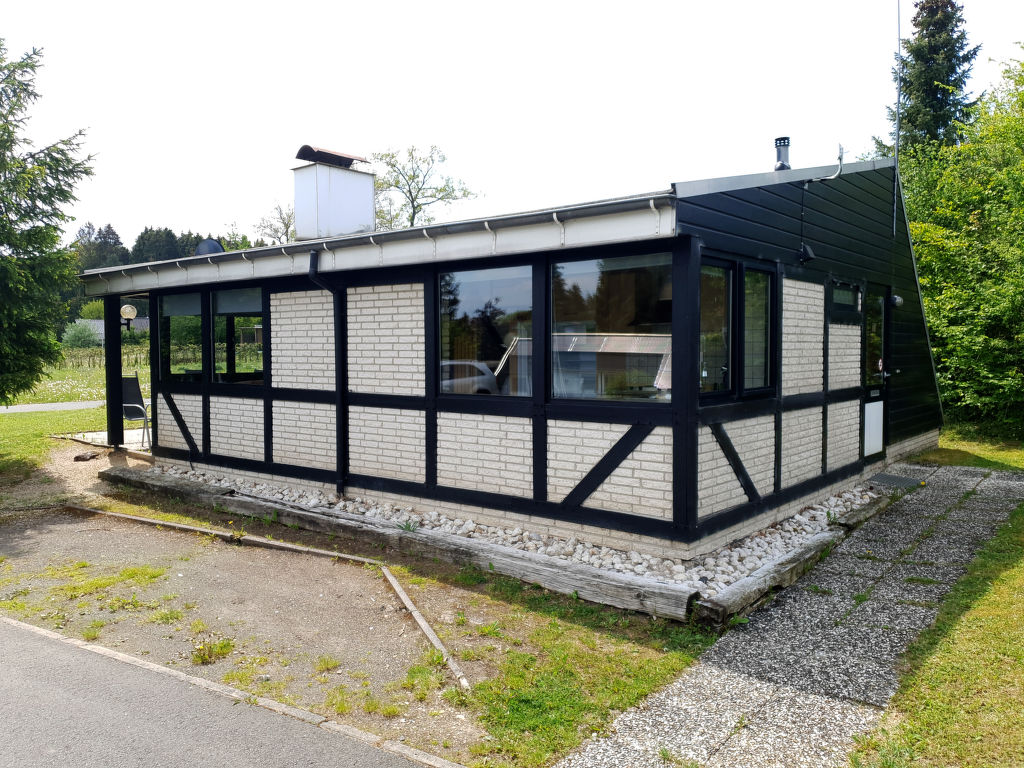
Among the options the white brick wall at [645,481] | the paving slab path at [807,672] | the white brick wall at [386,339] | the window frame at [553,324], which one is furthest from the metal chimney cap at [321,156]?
the paving slab path at [807,672]

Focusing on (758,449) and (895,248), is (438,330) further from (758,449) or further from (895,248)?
(895,248)

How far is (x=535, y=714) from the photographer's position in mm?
3480

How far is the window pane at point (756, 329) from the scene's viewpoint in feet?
20.5

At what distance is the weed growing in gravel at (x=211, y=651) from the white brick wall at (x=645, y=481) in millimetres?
2990

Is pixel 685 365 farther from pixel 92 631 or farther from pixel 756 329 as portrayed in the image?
pixel 92 631

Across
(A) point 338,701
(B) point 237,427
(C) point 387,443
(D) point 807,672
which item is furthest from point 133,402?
(D) point 807,672

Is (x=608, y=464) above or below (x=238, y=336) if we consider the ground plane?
below

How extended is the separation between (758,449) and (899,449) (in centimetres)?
523

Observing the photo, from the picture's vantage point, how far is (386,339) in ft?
24.2

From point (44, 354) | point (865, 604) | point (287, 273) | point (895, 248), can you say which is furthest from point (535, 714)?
point (44, 354)

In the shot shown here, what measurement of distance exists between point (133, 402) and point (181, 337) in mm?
2592

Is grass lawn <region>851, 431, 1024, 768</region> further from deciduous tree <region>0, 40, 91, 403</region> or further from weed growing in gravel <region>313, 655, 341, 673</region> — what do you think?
deciduous tree <region>0, 40, 91, 403</region>

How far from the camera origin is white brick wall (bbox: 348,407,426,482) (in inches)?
283

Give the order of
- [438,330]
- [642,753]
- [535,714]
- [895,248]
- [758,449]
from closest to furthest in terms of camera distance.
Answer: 1. [642,753]
2. [535,714]
3. [758,449]
4. [438,330]
5. [895,248]
